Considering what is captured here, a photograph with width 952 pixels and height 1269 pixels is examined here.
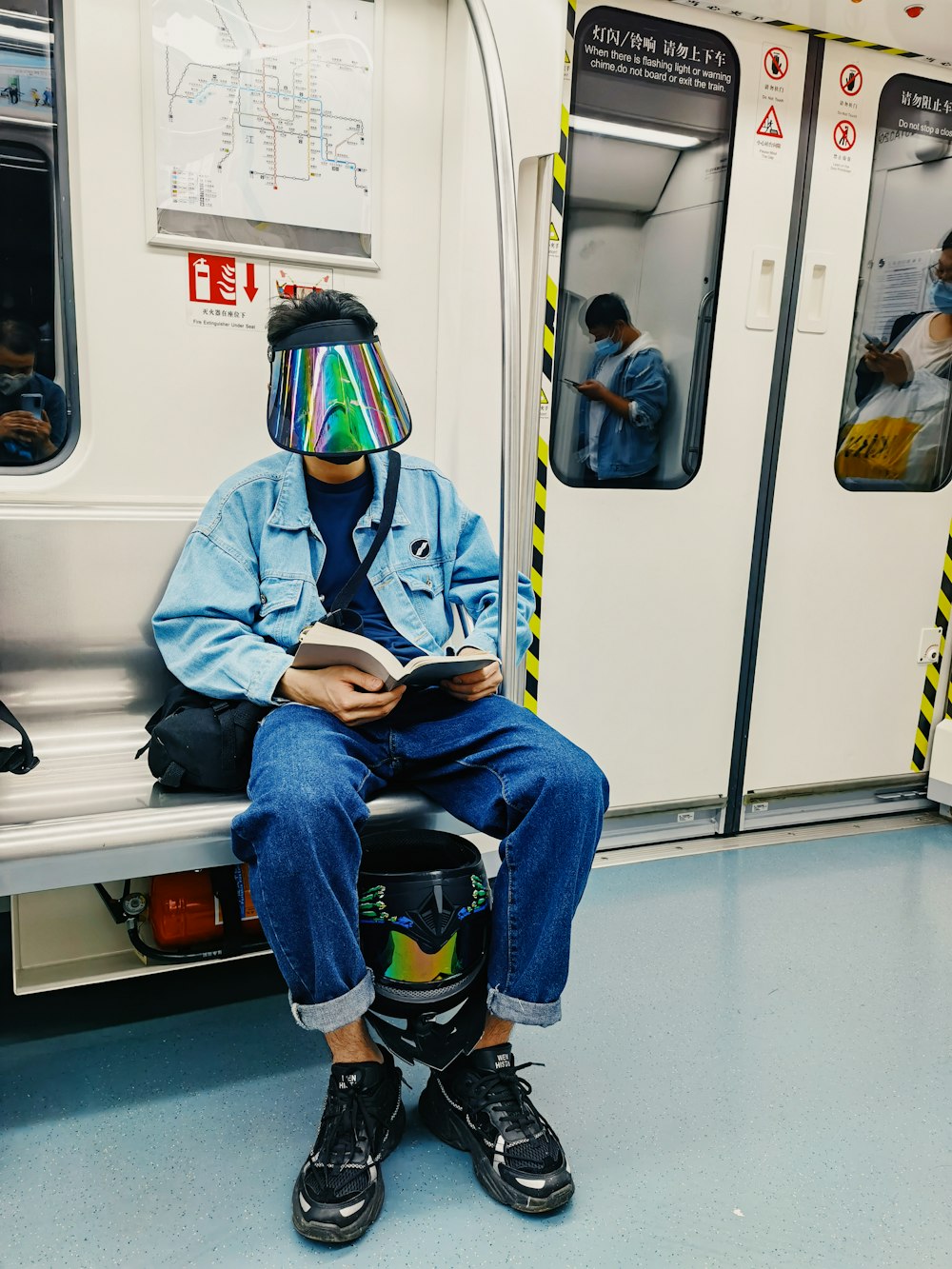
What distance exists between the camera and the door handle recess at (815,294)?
348 cm

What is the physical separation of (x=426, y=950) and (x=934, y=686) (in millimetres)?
3036

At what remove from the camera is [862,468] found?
378 cm

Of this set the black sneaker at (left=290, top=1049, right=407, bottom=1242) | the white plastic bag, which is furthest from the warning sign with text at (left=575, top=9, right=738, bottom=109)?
the black sneaker at (left=290, top=1049, right=407, bottom=1242)

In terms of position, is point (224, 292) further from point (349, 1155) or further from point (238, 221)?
point (349, 1155)

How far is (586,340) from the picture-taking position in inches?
128

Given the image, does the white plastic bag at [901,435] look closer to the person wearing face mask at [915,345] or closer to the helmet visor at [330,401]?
the person wearing face mask at [915,345]

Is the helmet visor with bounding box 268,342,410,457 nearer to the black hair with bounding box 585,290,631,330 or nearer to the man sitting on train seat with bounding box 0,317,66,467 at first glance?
the man sitting on train seat with bounding box 0,317,66,467

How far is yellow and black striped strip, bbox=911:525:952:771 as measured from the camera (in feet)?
13.2

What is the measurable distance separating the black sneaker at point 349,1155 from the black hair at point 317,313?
159cm

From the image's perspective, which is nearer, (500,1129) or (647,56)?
(500,1129)

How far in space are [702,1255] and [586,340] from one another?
8.56ft

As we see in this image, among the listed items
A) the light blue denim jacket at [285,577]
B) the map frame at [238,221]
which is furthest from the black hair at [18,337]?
the light blue denim jacket at [285,577]


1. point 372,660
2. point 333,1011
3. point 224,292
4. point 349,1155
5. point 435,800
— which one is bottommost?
point 349,1155

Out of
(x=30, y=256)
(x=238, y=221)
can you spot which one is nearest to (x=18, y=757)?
(x=30, y=256)
